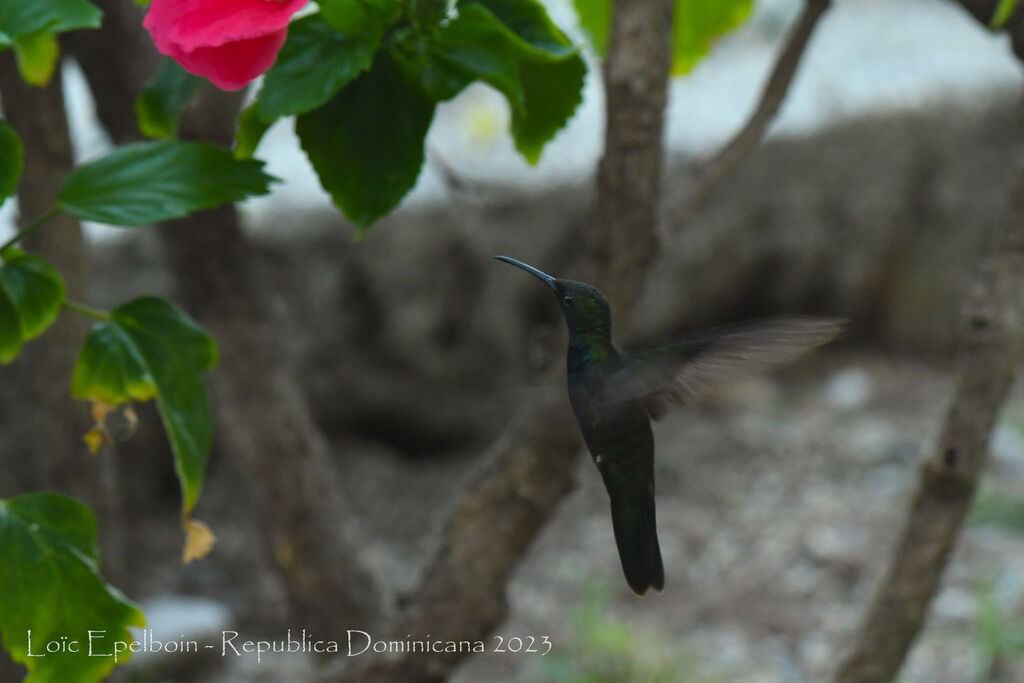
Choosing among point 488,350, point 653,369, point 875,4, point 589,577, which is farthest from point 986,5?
point 875,4

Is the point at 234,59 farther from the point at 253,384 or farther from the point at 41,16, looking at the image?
the point at 253,384

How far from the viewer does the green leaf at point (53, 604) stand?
0.61 metres

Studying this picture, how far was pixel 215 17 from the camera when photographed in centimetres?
51

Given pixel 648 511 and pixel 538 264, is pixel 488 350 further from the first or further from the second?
pixel 648 511

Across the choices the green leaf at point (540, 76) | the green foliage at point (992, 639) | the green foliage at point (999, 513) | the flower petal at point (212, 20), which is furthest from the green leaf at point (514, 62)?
the green foliage at point (999, 513)

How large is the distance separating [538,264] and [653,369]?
62.1 inches

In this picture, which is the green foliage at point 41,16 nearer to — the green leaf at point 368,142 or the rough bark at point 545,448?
the green leaf at point 368,142

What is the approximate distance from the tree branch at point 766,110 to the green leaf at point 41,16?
0.54 meters

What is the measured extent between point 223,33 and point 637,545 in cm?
35

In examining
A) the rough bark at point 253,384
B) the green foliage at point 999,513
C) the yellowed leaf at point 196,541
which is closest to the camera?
the yellowed leaf at point 196,541

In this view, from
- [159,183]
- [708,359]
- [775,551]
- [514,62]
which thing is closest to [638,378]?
[708,359]

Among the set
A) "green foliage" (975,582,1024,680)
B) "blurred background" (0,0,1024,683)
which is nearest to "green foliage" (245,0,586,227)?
"blurred background" (0,0,1024,683)

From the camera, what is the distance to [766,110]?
0.98 m

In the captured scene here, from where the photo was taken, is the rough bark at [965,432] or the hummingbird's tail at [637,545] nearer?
the hummingbird's tail at [637,545]
